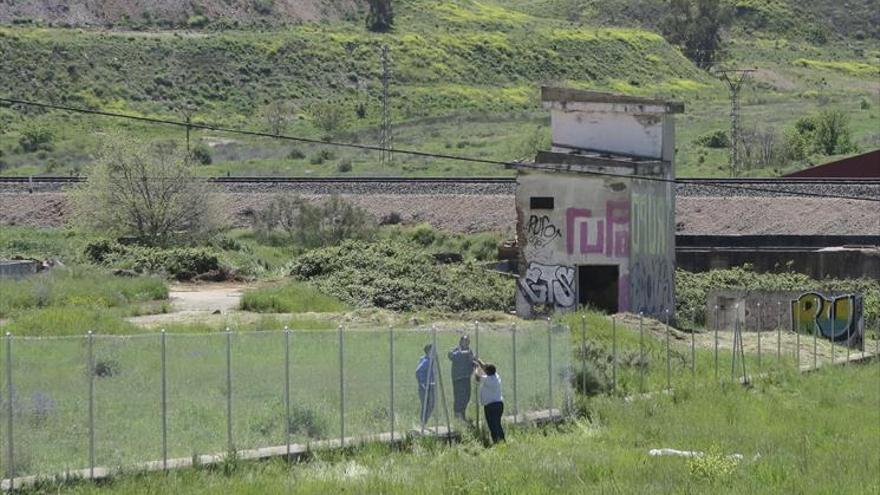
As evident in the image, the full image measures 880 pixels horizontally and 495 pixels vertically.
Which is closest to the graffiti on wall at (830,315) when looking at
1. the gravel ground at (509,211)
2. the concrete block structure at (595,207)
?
the concrete block structure at (595,207)

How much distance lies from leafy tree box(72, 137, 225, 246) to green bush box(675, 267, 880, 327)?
18.2 m

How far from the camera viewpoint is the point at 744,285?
46.8 m

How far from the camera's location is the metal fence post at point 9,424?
20078 millimetres

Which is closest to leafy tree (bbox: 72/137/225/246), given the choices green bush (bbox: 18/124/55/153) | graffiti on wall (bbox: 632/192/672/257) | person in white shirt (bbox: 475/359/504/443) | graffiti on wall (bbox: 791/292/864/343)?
graffiti on wall (bbox: 632/192/672/257)

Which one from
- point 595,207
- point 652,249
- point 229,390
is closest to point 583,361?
point 229,390

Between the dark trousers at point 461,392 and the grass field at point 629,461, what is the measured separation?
0.70 m

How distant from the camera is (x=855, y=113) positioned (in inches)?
4264

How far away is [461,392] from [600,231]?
16239 mm

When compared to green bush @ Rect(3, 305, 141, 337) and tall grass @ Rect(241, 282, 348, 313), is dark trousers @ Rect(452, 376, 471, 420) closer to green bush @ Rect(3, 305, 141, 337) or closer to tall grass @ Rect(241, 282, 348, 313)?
green bush @ Rect(3, 305, 141, 337)

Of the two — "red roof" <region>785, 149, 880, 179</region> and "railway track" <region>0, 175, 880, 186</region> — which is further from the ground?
"red roof" <region>785, 149, 880, 179</region>

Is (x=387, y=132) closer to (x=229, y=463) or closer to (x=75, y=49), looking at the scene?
(x=75, y=49)

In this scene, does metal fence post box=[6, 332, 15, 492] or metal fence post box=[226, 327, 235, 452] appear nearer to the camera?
metal fence post box=[6, 332, 15, 492]

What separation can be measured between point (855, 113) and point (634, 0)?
7423 centimetres

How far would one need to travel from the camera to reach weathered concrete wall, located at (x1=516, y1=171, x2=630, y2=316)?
136 ft
